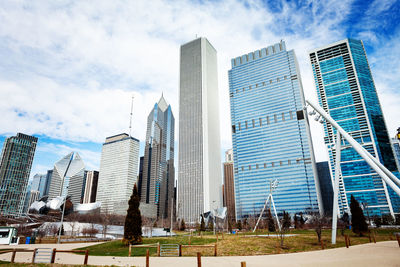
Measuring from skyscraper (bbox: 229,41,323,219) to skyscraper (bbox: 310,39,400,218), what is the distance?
850 inches

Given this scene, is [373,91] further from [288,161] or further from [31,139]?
[31,139]

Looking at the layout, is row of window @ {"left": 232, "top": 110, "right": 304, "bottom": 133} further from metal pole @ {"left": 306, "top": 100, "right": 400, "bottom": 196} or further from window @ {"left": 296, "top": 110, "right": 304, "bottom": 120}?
metal pole @ {"left": 306, "top": 100, "right": 400, "bottom": 196}

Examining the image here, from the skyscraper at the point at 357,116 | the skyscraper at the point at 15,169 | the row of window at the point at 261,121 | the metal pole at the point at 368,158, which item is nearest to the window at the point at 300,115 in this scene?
the row of window at the point at 261,121

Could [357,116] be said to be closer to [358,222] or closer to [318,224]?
[358,222]

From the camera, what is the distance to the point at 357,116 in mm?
156875

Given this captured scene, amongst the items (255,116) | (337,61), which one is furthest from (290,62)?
(255,116)

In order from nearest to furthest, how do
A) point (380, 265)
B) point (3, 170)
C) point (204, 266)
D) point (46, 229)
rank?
point (380, 265) < point (204, 266) < point (46, 229) < point (3, 170)

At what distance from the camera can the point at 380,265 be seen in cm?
1407

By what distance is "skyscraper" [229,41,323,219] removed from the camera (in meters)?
153

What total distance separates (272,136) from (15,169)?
174 m

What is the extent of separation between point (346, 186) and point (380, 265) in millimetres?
168568

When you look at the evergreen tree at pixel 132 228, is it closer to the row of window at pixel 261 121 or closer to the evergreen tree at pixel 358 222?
the evergreen tree at pixel 358 222

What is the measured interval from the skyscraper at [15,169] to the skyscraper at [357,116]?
665 feet

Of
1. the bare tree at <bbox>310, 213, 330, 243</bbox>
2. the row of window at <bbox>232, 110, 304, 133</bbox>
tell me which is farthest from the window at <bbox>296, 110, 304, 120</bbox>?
the bare tree at <bbox>310, 213, 330, 243</bbox>
